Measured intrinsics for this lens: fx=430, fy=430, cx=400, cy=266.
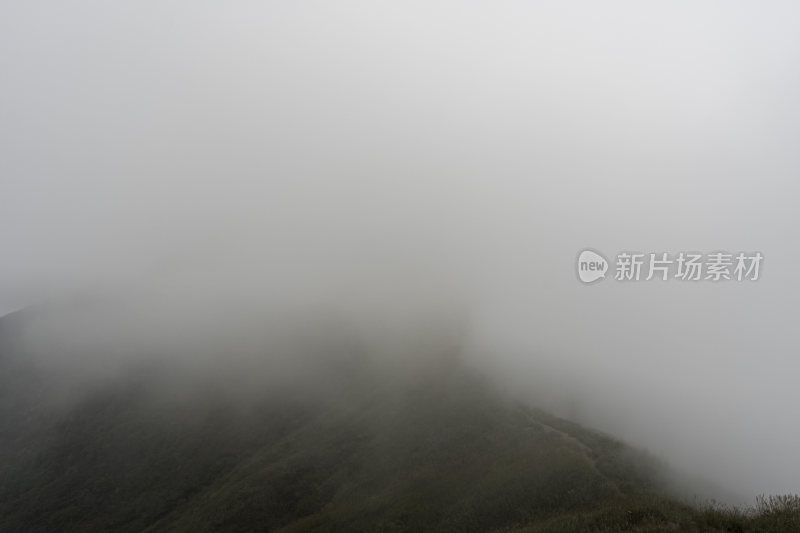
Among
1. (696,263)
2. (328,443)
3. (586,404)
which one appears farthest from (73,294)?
(696,263)

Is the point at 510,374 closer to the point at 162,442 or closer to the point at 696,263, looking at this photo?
the point at 696,263

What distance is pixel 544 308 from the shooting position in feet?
311
